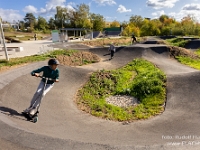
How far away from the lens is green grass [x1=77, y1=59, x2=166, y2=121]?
8.50 metres

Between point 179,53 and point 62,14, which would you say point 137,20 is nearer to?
point 62,14

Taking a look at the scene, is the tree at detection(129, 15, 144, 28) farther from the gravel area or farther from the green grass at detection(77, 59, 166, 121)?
the gravel area

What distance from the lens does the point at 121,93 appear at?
36.7 feet

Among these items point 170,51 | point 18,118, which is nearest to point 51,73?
point 18,118

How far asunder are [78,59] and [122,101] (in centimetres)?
992

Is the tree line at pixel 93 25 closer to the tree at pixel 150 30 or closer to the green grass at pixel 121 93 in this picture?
the tree at pixel 150 30

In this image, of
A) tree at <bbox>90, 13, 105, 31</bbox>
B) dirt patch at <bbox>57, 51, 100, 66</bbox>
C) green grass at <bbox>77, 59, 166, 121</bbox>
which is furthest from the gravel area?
tree at <bbox>90, 13, 105, 31</bbox>

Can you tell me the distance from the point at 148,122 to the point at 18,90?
21.1ft

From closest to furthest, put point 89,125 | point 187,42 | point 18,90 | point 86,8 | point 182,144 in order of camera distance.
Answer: point 182,144 → point 89,125 → point 18,90 → point 187,42 → point 86,8

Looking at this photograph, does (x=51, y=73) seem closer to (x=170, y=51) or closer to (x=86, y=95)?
(x=86, y=95)

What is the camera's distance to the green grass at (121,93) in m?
8.50

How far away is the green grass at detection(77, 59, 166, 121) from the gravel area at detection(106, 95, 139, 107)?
1.06 feet

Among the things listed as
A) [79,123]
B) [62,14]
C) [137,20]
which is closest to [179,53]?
[79,123]

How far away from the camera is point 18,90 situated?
844 cm
